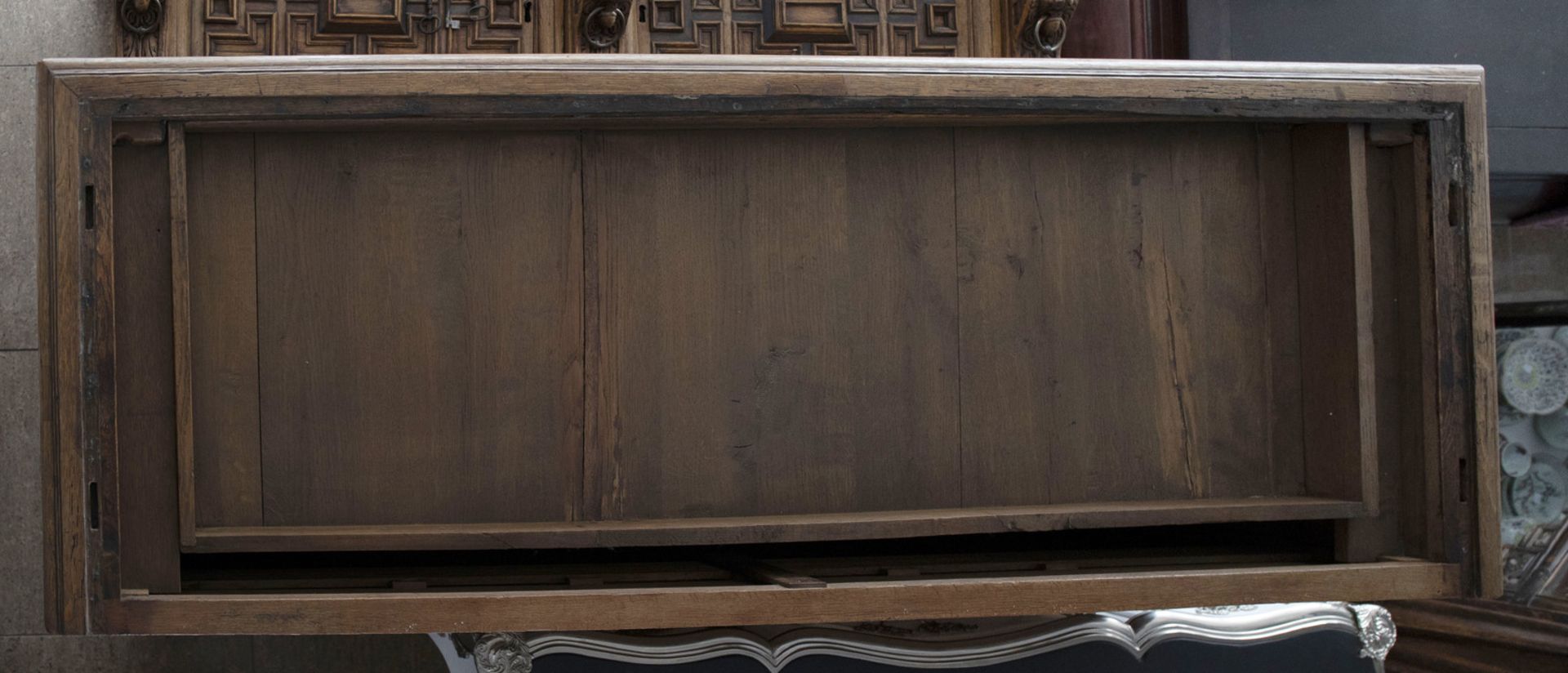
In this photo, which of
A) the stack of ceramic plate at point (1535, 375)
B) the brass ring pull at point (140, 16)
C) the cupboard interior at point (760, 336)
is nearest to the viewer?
the cupboard interior at point (760, 336)

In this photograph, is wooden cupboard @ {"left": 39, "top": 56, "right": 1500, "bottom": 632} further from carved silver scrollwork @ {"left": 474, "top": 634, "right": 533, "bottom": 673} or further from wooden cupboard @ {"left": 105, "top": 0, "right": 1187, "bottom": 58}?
wooden cupboard @ {"left": 105, "top": 0, "right": 1187, "bottom": 58}

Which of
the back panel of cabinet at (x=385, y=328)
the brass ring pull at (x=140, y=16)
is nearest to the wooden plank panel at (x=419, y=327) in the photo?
the back panel of cabinet at (x=385, y=328)

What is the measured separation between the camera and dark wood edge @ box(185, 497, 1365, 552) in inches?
60.3

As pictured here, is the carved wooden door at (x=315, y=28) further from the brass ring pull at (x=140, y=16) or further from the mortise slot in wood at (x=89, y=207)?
the mortise slot in wood at (x=89, y=207)

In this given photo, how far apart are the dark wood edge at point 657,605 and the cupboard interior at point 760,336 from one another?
0.27 feet

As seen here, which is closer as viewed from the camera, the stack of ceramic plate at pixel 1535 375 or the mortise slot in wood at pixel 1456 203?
the mortise slot in wood at pixel 1456 203

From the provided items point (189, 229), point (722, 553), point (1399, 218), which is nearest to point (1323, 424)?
point (1399, 218)

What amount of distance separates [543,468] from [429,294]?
12.7 inches

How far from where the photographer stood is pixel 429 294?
5.20 ft

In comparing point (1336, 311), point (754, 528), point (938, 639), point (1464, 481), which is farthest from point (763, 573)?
point (1464, 481)

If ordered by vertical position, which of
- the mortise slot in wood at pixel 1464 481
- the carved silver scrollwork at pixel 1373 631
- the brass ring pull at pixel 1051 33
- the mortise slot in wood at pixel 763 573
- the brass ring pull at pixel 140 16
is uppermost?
the brass ring pull at pixel 140 16

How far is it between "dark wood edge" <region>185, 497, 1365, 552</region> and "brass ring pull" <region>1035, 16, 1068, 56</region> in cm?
105

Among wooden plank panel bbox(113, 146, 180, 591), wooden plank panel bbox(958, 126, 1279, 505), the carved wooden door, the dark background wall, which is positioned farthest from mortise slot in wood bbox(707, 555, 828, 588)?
the dark background wall

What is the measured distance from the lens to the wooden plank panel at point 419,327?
5.14ft
